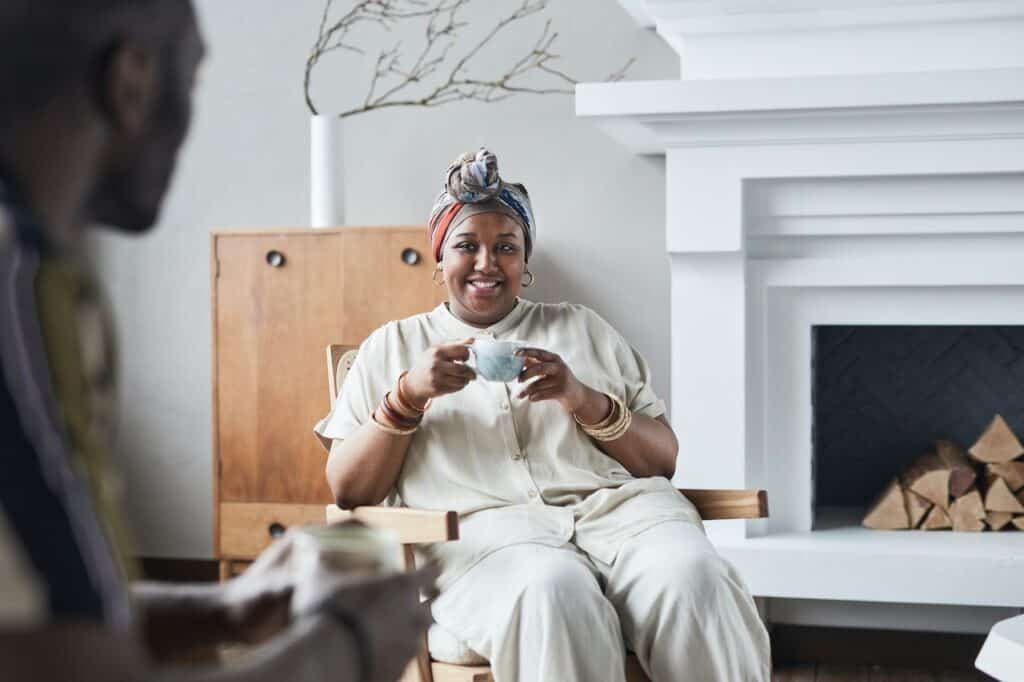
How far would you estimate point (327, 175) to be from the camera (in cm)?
→ 356

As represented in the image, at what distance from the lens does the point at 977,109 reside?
→ 281cm

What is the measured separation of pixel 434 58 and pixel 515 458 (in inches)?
71.0

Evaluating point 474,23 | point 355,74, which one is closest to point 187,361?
point 355,74

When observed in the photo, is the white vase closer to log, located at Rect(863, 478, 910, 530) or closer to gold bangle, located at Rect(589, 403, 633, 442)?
gold bangle, located at Rect(589, 403, 633, 442)

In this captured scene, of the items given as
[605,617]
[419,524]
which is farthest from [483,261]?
Result: [605,617]

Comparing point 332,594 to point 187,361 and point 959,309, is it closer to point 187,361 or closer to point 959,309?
point 959,309

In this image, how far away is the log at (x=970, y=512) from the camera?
3203 mm

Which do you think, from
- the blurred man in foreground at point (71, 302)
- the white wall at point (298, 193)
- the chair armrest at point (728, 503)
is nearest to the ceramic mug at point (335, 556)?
the blurred man in foreground at point (71, 302)

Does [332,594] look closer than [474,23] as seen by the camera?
Yes

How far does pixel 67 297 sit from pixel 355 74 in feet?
10.5

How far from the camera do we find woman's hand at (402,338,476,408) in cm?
221

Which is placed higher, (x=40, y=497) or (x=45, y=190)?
(x=45, y=190)

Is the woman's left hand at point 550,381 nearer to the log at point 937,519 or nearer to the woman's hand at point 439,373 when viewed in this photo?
the woman's hand at point 439,373

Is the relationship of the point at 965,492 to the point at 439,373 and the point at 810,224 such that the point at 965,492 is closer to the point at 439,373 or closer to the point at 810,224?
the point at 810,224
